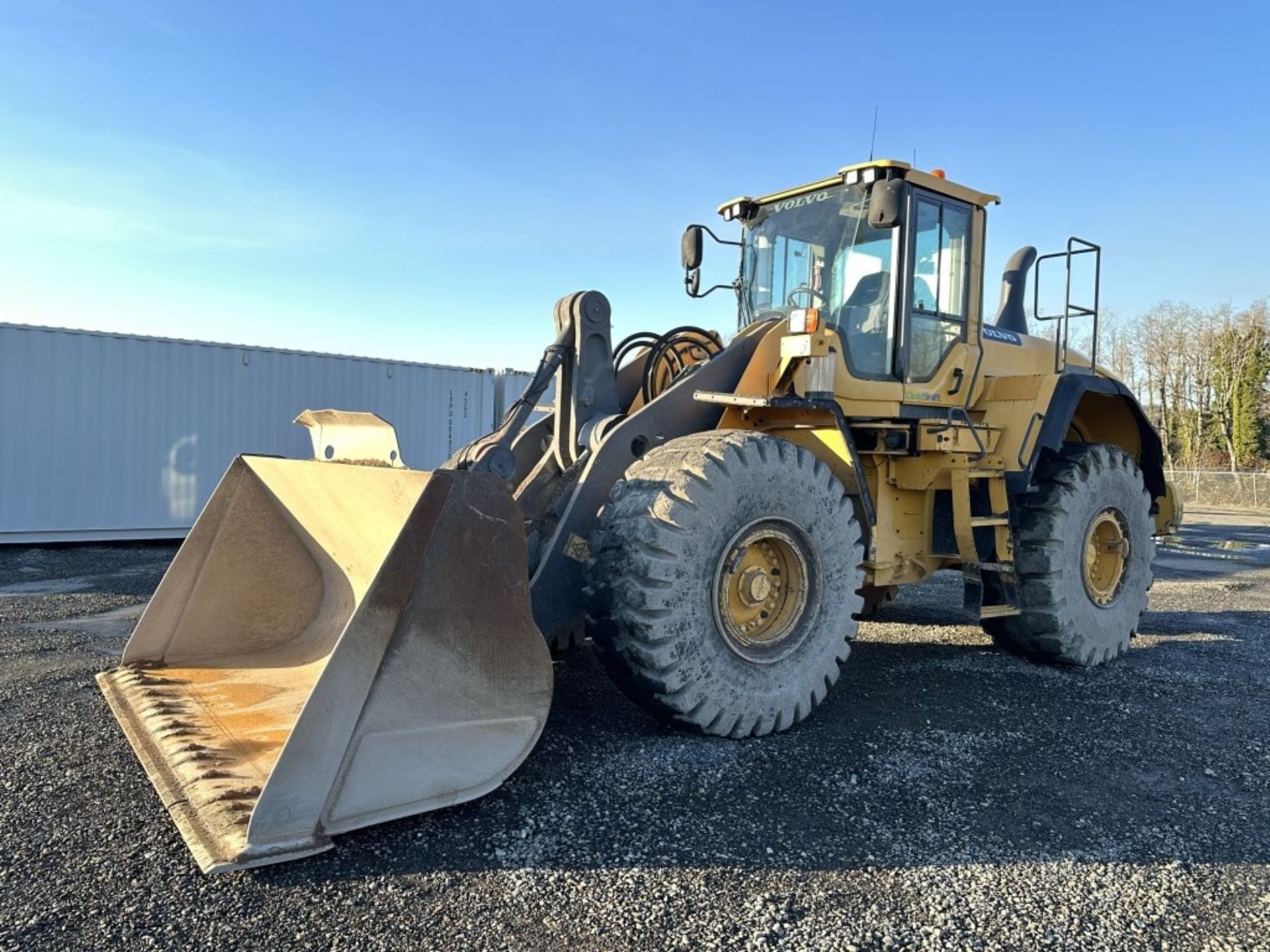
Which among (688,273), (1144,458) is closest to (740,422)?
(688,273)

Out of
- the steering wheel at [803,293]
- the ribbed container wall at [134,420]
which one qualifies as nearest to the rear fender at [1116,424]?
the steering wheel at [803,293]

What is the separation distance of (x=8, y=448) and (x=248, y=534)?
9.71 metres

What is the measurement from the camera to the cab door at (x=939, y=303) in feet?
17.5

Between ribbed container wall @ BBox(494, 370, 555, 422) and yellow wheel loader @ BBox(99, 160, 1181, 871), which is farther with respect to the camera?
ribbed container wall @ BBox(494, 370, 555, 422)

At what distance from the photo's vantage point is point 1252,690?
216 inches

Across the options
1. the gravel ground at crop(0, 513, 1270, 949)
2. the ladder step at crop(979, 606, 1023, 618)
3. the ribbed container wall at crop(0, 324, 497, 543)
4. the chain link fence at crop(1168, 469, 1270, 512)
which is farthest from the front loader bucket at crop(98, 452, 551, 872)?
the chain link fence at crop(1168, 469, 1270, 512)

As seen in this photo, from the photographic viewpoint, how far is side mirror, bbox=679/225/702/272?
5.96 m

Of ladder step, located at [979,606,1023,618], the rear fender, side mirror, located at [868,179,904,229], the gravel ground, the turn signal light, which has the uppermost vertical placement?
side mirror, located at [868,179,904,229]

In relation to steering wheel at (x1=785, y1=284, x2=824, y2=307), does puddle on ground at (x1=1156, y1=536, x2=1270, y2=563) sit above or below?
below

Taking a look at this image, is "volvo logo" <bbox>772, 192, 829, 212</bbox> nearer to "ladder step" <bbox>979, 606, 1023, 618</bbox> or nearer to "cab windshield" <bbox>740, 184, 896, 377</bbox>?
"cab windshield" <bbox>740, 184, 896, 377</bbox>

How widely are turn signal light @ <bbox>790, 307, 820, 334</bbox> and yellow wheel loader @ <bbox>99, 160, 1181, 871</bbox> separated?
14mm

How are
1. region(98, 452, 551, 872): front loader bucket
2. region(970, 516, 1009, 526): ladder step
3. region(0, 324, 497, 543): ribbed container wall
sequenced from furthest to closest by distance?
region(0, 324, 497, 543): ribbed container wall → region(970, 516, 1009, 526): ladder step → region(98, 452, 551, 872): front loader bucket

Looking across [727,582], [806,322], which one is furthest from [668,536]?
[806,322]

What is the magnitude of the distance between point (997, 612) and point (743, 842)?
3.23 metres
